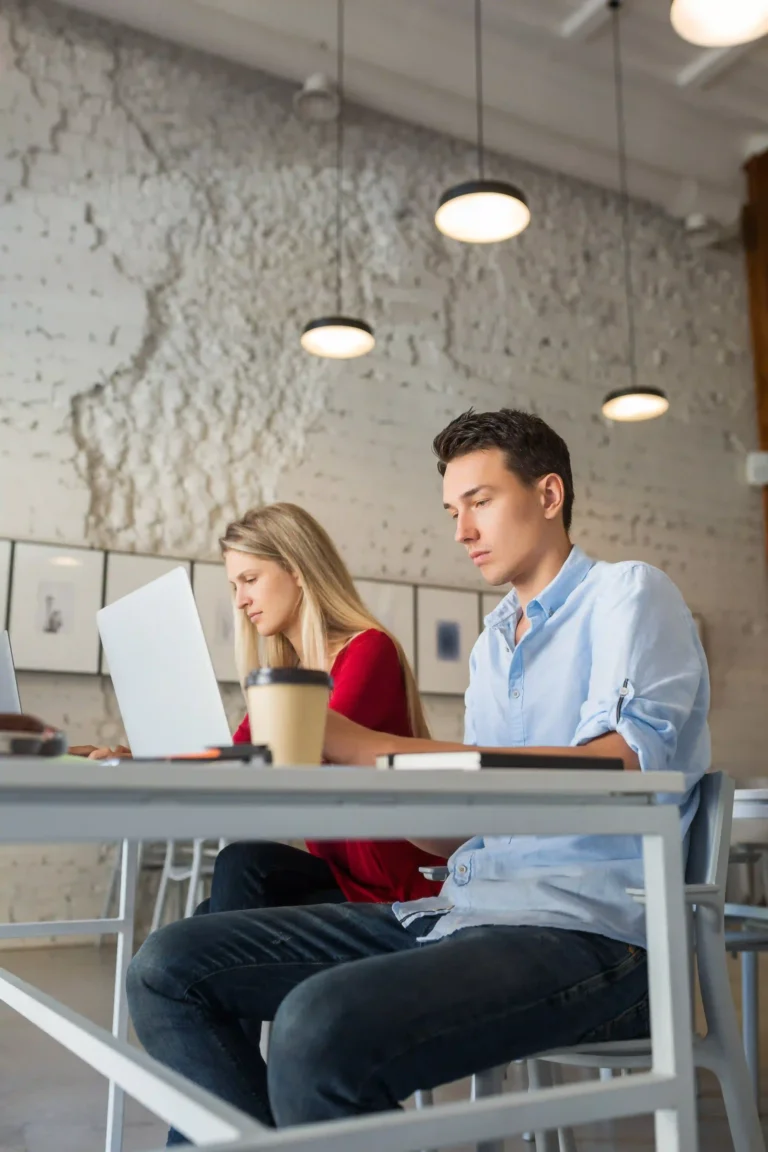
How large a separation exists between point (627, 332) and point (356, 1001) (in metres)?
6.43

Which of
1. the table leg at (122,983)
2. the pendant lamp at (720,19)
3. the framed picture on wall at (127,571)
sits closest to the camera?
the table leg at (122,983)

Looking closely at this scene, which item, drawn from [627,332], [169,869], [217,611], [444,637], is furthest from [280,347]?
[169,869]

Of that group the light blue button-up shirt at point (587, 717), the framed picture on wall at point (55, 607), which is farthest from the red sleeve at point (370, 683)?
the framed picture on wall at point (55, 607)

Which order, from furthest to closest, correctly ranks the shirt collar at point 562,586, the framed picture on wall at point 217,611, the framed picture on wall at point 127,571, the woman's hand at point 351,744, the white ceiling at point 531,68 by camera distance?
the white ceiling at point 531,68, the framed picture on wall at point 217,611, the framed picture on wall at point 127,571, the shirt collar at point 562,586, the woman's hand at point 351,744

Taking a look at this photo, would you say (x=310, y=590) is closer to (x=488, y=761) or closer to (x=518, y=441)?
(x=518, y=441)

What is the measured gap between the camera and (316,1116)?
78 centimetres

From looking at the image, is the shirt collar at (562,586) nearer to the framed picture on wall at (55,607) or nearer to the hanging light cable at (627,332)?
the framed picture on wall at (55,607)

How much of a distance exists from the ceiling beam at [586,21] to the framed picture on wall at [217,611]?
335 centimetres

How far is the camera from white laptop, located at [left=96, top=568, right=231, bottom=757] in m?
1.03

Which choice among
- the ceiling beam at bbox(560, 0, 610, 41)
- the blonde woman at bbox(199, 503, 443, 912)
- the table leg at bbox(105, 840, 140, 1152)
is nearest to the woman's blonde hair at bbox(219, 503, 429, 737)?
the blonde woman at bbox(199, 503, 443, 912)

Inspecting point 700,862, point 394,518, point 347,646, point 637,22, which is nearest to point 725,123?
point 637,22

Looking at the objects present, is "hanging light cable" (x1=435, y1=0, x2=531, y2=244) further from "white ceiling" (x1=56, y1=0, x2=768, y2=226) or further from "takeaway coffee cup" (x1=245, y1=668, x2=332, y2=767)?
"takeaway coffee cup" (x1=245, y1=668, x2=332, y2=767)

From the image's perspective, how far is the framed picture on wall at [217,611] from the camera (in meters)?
5.14

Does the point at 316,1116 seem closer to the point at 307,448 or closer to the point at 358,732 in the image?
the point at 358,732
